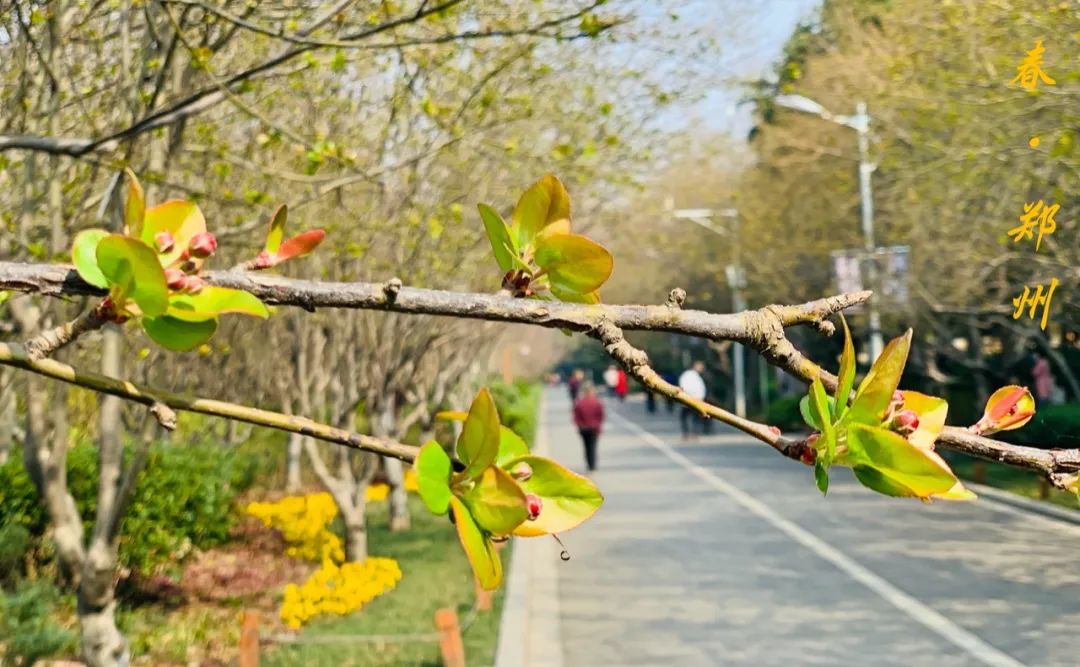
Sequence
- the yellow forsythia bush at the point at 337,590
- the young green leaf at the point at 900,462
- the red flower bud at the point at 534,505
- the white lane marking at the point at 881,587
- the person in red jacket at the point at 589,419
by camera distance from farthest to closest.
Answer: the person in red jacket at the point at 589,419 → the yellow forsythia bush at the point at 337,590 → the white lane marking at the point at 881,587 → the red flower bud at the point at 534,505 → the young green leaf at the point at 900,462

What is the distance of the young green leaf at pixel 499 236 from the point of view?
3.28 feet

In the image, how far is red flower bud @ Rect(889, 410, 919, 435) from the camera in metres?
0.85

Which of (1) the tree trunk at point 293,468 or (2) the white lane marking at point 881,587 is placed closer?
(2) the white lane marking at point 881,587

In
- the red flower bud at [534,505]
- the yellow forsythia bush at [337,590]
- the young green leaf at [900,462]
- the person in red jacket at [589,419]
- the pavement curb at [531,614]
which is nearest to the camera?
the young green leaf at [900,462]

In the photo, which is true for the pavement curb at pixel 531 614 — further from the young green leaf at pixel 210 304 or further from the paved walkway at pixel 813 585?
the young green leaf at pixel 210 304

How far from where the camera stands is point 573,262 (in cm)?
101

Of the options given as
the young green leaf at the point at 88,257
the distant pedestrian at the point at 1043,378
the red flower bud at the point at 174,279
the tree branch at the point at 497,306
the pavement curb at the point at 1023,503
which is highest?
the young green leaf at the point at 88,257

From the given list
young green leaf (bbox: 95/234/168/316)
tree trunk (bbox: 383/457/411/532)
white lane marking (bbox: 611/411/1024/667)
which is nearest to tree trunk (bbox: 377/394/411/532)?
tree trunk (bbox: 383/457/411/532)

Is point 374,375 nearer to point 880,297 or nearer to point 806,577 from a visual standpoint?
point 806,577

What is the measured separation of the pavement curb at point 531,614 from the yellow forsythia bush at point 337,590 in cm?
97

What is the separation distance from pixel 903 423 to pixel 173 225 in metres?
0.56

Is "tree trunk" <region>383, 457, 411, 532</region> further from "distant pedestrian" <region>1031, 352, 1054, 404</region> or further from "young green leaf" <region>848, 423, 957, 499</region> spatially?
"young green leaf" <region>848, 423, 957, 499</region>

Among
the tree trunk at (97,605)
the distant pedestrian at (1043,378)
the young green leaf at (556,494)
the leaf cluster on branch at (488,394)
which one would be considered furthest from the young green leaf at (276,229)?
the distant pedestrian at (1043,378)

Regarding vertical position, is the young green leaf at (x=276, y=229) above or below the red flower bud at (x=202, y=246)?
above
